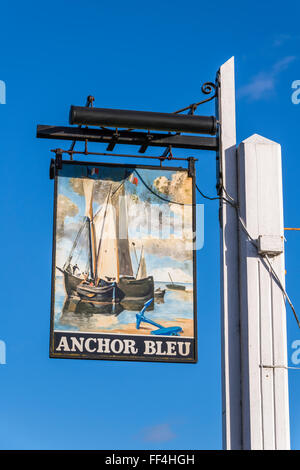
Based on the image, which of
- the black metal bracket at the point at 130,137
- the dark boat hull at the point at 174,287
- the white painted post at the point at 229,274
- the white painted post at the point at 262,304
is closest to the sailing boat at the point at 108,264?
the dark boat hull at the point at 174,287

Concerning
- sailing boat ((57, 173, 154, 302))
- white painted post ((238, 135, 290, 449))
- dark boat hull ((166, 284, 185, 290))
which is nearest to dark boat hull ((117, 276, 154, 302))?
sailing boat ((57, 173, 154, 302))

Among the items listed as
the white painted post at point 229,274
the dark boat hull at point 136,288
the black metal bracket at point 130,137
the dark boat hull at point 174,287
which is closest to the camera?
the white painted post at point 229,274

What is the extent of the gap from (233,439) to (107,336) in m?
1.65

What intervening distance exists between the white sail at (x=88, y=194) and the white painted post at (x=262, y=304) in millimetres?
1600

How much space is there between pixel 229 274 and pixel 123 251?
3.80 ft

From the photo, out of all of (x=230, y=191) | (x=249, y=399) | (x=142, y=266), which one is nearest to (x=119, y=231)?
(x=142, y=266)

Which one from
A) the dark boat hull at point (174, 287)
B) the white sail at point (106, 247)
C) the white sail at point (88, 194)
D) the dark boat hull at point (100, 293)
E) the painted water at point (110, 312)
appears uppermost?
the white sail at point (88, 194)

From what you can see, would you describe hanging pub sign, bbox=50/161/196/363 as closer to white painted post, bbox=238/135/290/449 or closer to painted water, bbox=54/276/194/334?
painted water, bbox=54/276/194/334

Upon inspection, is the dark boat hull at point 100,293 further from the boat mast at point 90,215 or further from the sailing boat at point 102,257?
the boat mast at point 90,215

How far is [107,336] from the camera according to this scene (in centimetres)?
1274

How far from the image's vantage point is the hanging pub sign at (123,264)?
1276cm

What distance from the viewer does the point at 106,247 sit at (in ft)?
42.8
